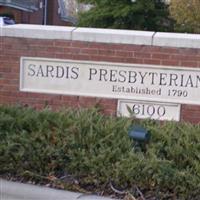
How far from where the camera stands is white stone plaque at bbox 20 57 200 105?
7098 millimetres

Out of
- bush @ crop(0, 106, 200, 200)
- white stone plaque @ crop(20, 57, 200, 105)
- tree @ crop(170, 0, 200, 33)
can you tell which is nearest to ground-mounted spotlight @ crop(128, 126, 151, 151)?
bush @ crop(0, 106, 200, 200)

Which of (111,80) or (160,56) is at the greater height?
(160,56)

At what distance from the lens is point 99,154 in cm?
599

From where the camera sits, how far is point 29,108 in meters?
7.10

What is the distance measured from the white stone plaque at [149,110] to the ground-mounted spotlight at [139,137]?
3.07ft

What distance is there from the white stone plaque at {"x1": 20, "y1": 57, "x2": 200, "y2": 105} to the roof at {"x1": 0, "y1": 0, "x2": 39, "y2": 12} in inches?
1215

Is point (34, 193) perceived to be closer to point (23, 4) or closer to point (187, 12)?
point (187, 12)

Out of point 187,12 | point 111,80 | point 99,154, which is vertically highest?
point 187,12

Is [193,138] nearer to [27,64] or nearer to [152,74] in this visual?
[152,74]

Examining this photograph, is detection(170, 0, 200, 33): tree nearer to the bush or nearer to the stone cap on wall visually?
the stone cap on wall

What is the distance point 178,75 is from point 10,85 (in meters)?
2.09

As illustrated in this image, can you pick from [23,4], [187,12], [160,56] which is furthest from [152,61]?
[23,4]

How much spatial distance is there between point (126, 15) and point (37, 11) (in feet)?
78.0

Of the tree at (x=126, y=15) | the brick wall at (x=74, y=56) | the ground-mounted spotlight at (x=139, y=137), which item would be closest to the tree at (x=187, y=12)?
the tree at (x=126, y=15)
